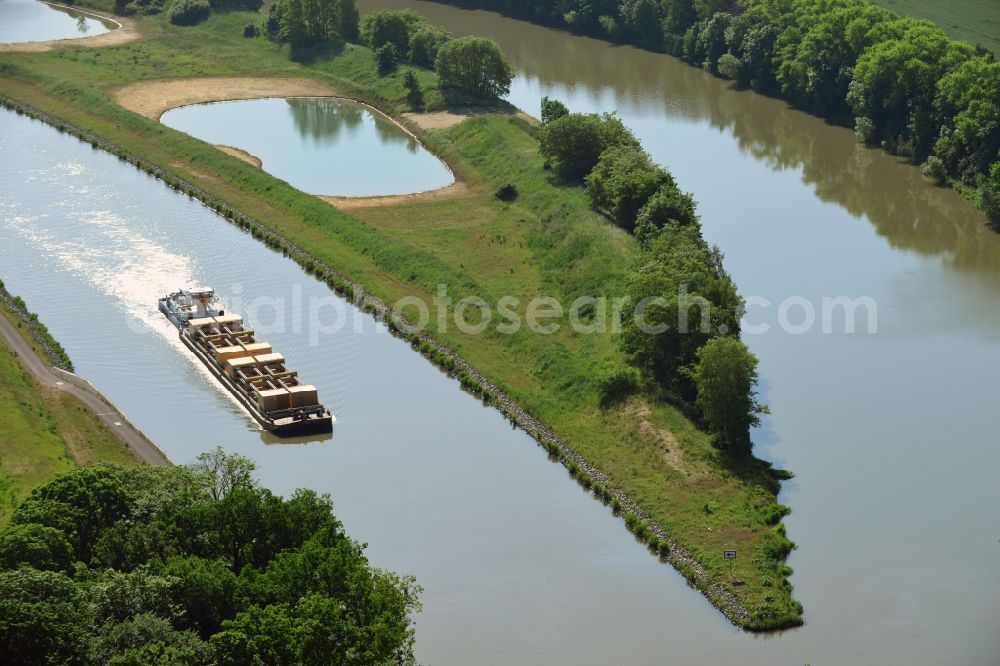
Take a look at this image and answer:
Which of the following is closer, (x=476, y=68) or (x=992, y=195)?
(x=992, y=195)

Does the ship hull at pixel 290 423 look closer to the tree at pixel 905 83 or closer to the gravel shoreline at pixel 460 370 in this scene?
the gravel shoreline at pixel 460 370

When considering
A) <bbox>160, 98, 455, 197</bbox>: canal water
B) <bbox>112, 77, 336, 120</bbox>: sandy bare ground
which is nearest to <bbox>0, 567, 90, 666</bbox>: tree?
<bbox>160, 98, 455, 197</bbox>: canal water

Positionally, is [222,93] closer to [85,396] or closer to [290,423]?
[85,396]

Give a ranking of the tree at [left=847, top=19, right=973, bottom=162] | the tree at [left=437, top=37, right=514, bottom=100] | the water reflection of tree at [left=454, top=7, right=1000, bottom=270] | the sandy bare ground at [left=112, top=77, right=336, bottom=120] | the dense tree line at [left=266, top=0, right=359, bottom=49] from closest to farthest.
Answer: the water reflection of tree at [left=454, top=7, right=1000, bottom=270]
the tree at [left=847, top=19, right=973, bottom=162]
the tree at [left=437, top=37, right=514, bottom=100]
the sandy bare ground at [left=112, top=77, right=336, bottom=120]
the dense tree line at [left=266, top=0, right=359, bottom=49]

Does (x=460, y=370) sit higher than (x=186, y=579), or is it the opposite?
(x=186, y=579)

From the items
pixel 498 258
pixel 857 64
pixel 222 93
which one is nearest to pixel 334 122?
pixel 222 93

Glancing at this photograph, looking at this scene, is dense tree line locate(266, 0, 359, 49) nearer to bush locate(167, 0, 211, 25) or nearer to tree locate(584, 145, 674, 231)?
bush locate(167, 0, 211, 25)
